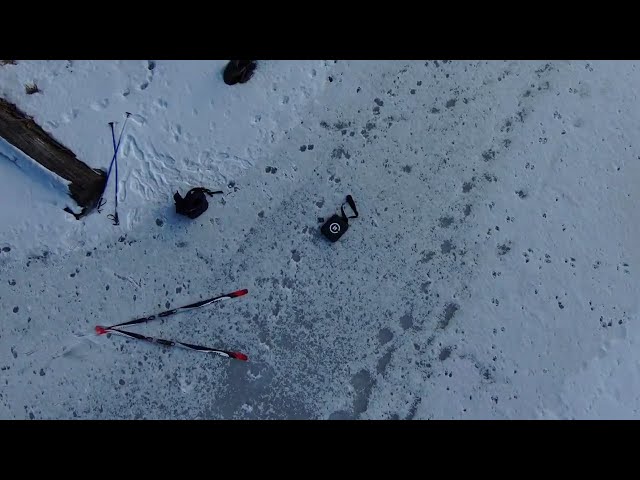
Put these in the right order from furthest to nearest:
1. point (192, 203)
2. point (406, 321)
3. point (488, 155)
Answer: point (488, 155)
point (406, 321)
point (192, 203)

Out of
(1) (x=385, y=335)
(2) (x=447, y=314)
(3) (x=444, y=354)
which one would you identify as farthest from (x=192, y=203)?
(3) (x=444, y=354)

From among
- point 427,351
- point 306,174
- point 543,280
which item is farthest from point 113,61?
point 543,280

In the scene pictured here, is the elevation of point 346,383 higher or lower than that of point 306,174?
lower

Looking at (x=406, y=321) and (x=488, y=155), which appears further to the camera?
(x=488, y=155)

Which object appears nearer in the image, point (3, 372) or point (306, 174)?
point (3, 372)

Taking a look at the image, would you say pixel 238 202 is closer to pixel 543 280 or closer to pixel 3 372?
pixel 3 372

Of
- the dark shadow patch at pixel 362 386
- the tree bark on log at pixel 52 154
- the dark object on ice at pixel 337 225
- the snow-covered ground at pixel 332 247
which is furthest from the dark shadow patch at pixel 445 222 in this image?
the tree bark on log at pixel 52 154

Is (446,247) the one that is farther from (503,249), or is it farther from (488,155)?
(488,155)

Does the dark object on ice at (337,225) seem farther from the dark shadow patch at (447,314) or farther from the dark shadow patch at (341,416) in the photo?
the dark shadow patch at (341,416)
